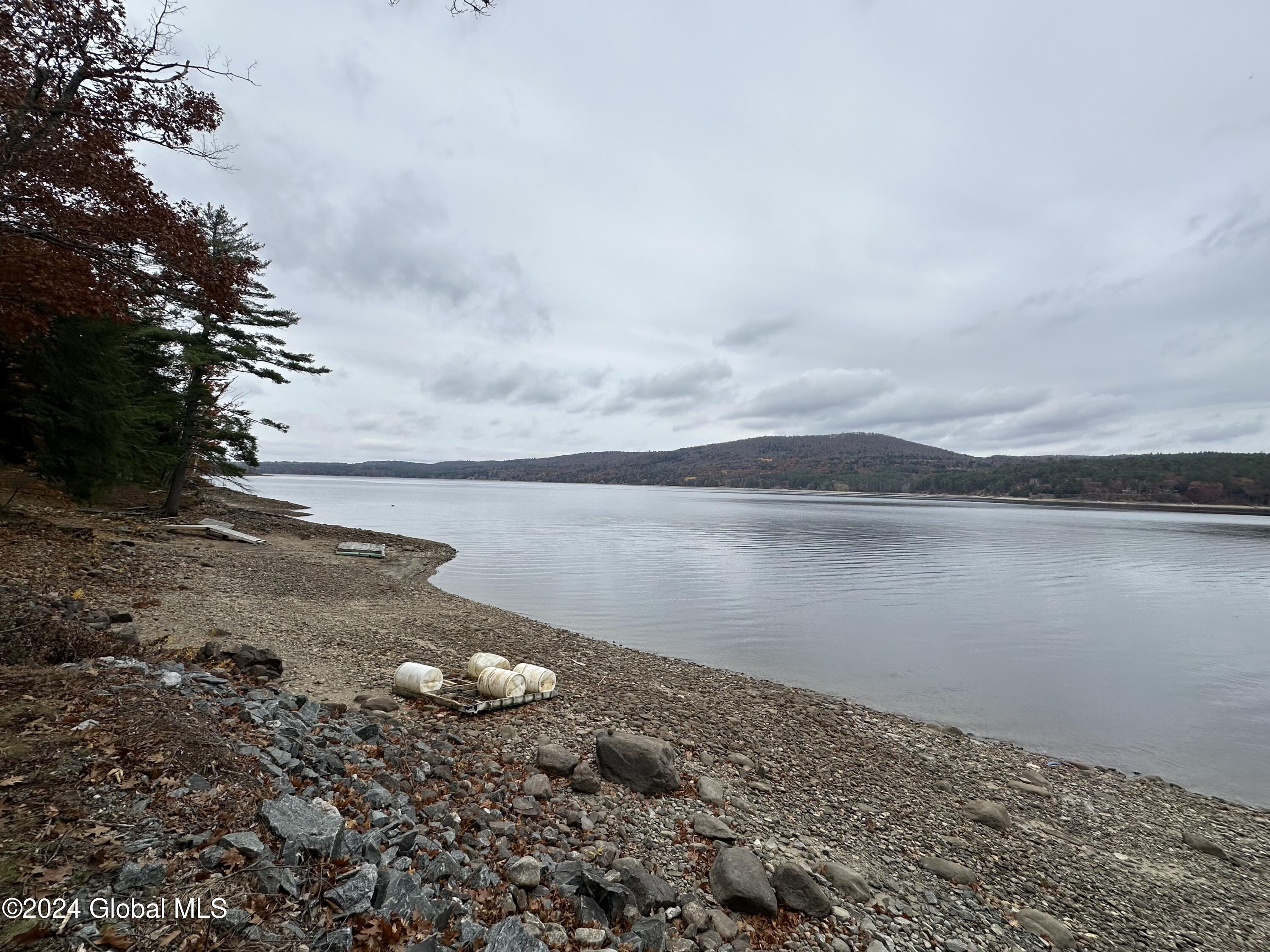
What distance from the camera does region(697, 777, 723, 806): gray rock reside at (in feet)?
23.4

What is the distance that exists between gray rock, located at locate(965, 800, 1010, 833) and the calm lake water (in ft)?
15.5

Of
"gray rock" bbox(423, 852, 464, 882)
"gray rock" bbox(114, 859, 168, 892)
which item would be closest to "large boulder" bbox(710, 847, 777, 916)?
"gray rock" bbox(423, 852, 464, 882)

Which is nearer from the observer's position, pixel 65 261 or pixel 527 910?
pixel 527 910

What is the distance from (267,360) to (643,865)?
94.5 feet

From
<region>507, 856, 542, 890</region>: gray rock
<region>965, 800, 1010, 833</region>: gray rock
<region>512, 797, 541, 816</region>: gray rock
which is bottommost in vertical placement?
<region>965, 800, 1010, 833</region>: gray rock

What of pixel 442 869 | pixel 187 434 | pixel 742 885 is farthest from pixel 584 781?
pixel 187 434

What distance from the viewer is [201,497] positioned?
122 ft

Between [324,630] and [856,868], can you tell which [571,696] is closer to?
[856,868]

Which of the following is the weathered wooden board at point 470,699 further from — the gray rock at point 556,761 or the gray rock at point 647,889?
the gray rock at point 647,889

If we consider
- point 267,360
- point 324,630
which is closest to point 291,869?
point 324,630

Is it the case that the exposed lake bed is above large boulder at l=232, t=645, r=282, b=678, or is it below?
below

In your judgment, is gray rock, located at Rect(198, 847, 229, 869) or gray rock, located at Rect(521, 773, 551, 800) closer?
gray rock, located at Rect(198, 847, 229, 869)

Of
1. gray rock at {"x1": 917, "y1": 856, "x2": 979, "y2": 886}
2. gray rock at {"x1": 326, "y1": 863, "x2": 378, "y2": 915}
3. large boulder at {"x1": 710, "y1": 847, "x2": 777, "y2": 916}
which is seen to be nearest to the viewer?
gray rock at {"x1": 326, "y1": 863, "x2": 378, "y2": 915}

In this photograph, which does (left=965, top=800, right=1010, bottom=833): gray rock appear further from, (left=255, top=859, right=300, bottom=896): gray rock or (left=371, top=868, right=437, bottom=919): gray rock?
(left=255, top=859, right=300, bottom=896): gray rock
